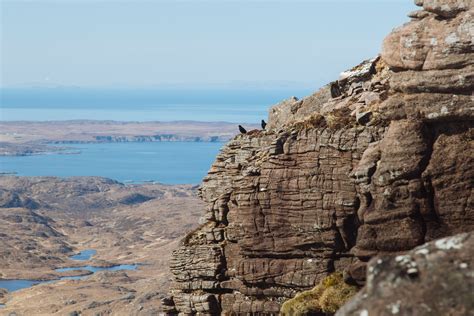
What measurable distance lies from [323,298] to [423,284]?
16.1m

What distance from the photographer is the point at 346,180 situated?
36.3m

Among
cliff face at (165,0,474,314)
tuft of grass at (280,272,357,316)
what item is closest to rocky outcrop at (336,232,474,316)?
cliff face at (165,0,474,314)

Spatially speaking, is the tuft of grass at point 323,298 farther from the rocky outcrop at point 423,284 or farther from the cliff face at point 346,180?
the rocky outcrop at point 423,284

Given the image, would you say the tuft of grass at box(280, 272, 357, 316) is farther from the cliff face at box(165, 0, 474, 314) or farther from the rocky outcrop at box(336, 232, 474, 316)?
the rocky outcrop at box(336, 232, 474, 316)

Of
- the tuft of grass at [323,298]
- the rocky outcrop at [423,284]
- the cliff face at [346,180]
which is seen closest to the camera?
the rocky outcrop at [423,284]

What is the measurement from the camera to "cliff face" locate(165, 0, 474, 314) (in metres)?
33.7

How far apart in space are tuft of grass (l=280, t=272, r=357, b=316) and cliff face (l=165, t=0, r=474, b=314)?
20.8 inches

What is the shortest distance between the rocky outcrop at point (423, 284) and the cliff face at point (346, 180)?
538 inches

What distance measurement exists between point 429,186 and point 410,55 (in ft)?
12.8

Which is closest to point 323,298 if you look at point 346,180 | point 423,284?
point 346,180

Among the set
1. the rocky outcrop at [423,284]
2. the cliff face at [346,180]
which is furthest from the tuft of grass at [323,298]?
the rocky outcrop at [423,284]

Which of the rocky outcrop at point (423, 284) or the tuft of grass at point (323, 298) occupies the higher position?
the rocky outcrop at point (423, 284)

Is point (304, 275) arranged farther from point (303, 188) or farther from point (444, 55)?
point (444, 55)

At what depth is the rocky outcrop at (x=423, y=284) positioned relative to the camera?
19.3 metres
